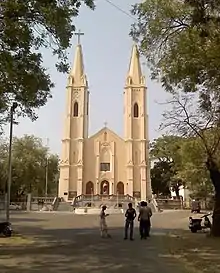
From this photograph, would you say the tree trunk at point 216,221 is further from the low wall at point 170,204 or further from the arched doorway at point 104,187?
the arched doorway at point 104,187

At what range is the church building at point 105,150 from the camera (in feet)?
241

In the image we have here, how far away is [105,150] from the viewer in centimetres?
7712

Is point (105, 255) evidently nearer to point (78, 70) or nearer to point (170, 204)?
point (170, 204)

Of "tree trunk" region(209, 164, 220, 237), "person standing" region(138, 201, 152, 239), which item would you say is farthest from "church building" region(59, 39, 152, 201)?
"person standing" region(138, 201, 152, 239)

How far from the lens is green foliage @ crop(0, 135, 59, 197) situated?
63.9 meters

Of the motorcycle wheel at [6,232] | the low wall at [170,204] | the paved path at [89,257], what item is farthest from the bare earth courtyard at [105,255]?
the low wall at [170,204]

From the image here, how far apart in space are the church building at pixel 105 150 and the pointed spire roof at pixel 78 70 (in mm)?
236

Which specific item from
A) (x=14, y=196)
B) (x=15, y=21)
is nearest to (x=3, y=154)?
(x=14, y=196)

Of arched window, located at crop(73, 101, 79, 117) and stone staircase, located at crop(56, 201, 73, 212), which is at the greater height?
arched window, located at crop(73, 101, 79, 117)

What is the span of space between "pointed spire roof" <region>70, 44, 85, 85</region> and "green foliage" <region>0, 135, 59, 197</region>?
16.3 meters

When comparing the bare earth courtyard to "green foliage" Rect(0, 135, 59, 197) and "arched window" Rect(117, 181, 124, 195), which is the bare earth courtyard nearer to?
"green foliage" Rect(0, 135, 59, 197)

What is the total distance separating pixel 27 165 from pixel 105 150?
55.7ft

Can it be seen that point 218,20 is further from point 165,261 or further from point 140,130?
point 140,130

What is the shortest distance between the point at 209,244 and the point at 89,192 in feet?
191
